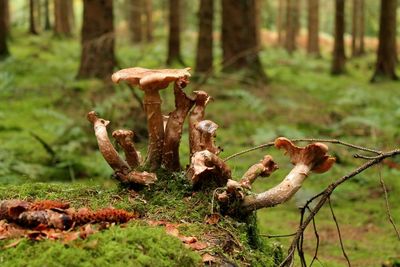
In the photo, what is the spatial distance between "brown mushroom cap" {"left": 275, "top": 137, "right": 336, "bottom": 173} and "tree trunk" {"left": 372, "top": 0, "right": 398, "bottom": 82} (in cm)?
1385

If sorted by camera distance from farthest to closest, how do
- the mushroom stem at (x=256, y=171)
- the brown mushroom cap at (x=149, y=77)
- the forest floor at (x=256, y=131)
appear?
the forest floor at (x=256, y=131), the mushroom stem at (x=256, y=171), the brown mushroom cap at (x=149, y=77)

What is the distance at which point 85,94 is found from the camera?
11.4 metres

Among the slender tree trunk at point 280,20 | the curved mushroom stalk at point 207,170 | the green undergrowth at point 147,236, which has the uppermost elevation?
the curved mushroom stalk at point 207,170

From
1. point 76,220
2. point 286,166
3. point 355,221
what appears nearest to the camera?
point 76,220

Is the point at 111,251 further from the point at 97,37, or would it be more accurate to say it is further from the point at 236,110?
the point at 97,37

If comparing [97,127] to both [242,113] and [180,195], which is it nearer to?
[180,195]

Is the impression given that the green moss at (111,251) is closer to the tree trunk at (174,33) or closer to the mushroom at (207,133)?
the mushroom at (207,133)

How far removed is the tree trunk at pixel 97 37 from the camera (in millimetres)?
12859

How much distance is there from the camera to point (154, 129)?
4.12 m

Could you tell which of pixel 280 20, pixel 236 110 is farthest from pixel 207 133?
pixel 280 20

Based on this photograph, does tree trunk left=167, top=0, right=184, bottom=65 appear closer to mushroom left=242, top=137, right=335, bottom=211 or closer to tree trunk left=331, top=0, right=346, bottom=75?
tree trunk left=331, top=0, right=346, bottom=75

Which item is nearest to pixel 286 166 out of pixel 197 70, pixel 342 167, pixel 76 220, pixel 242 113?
pixel 342 167

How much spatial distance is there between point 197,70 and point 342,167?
6954mm

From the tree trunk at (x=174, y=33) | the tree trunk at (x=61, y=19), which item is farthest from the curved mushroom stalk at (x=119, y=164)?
the tree trunk at (x=61, y=19)
